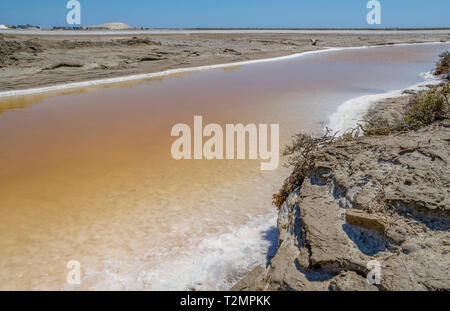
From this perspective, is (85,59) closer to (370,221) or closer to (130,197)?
(130,197)

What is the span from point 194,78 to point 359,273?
12449 mm

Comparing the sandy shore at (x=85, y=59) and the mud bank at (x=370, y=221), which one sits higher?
the sandy shore at (x=85, y=59)

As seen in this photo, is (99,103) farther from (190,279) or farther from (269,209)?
(190,279)

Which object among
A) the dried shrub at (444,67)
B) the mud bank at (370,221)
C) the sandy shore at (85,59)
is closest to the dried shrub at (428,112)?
the mud bank at (370,221)

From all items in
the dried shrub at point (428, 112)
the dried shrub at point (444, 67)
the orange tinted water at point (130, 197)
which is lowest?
the orange tinted water at point (130, 197)

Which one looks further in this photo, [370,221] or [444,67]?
[444,67]

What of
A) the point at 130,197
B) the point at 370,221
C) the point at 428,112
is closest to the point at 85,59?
A: the point at 130,197

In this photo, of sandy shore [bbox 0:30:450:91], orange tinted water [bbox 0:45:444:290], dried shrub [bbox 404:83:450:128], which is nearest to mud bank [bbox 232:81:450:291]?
dried shrub [bbox 404:83:450:128]

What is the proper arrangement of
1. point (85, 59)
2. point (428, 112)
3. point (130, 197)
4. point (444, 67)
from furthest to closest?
point (85, 59) < point (444, 67) < point (130, 197) < point (428, 112)

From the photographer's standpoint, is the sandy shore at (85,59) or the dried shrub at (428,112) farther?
the sandy shore at (85,59)

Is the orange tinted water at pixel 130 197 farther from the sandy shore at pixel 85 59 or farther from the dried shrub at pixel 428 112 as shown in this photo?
the sandy shore at pixel 85 59

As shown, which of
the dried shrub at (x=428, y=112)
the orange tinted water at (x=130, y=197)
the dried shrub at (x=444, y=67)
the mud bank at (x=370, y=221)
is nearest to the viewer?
the mud bank at (x=370, y=221)

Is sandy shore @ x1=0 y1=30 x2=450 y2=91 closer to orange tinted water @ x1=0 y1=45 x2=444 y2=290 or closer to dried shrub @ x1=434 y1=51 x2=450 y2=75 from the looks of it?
orange tinted water @ x1=0 y1=45 x2=444 y2=290

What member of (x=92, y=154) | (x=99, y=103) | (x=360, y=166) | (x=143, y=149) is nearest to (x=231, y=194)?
(x=360, y=166)
